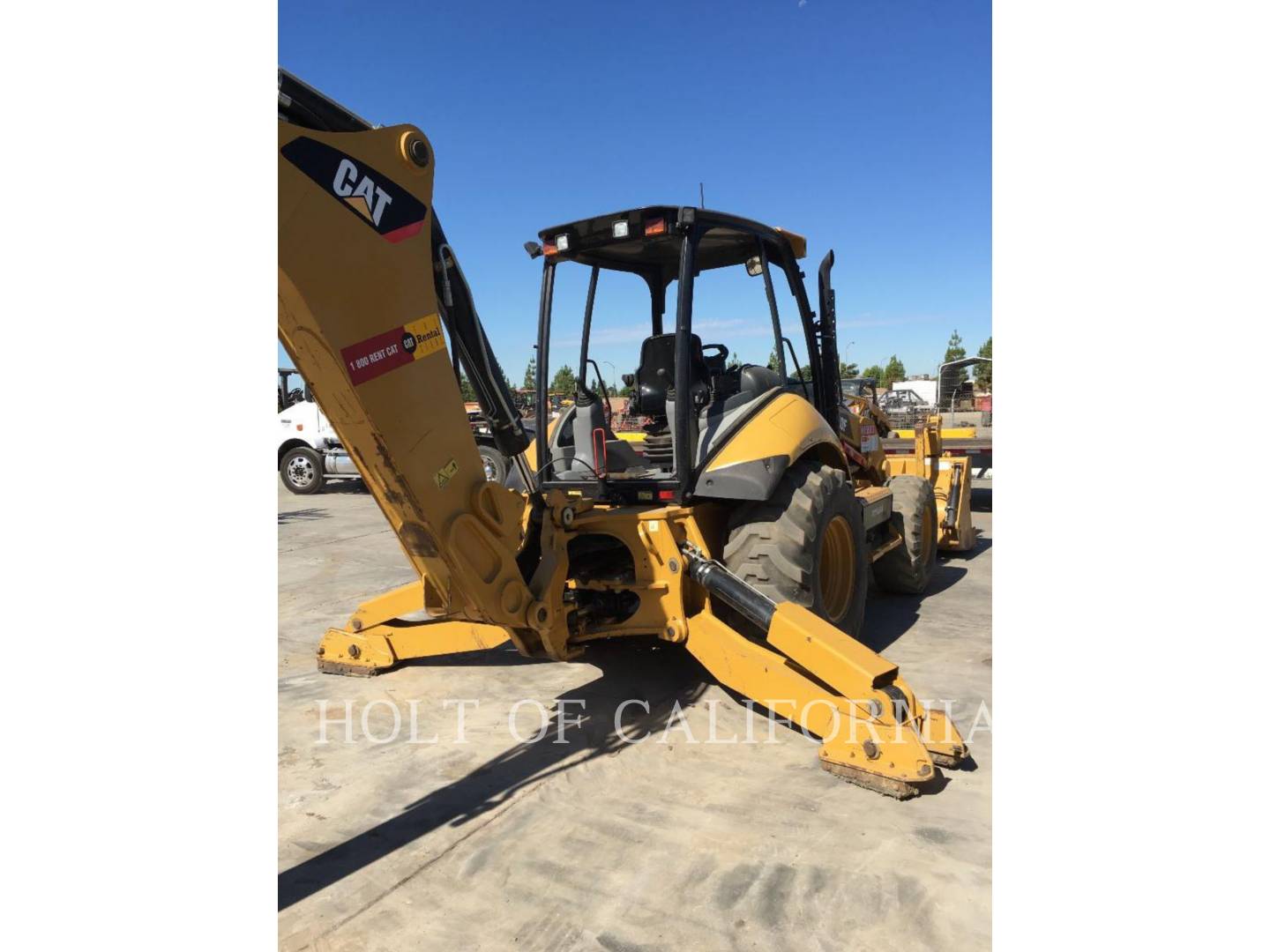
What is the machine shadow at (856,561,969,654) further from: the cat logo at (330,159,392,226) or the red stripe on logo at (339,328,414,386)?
the cat logo at (330,159,392,226)

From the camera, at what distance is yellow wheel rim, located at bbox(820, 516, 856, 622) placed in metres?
5.00

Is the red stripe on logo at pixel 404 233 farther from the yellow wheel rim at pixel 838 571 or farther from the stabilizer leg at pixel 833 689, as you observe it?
the yellow wheel rim at pixel 838 571

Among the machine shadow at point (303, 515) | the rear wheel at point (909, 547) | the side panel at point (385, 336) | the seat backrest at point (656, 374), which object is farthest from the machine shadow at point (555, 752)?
the machine shadow at point (303, 515)

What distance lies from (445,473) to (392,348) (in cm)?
59

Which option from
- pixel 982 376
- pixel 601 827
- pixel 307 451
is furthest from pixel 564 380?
pixel 982 376

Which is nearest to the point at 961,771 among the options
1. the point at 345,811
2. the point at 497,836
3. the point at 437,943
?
the point at 497,836

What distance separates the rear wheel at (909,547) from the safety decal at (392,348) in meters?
4.47

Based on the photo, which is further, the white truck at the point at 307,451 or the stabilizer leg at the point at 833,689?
the white truck at the point at 307,451

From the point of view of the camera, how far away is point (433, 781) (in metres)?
3.45

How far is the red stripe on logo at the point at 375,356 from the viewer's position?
2.82 metres

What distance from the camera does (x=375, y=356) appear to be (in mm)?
2902

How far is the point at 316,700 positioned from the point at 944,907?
10.9ft

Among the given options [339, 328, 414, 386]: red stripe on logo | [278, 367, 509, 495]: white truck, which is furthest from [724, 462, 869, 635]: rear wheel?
[278, 367, 509, 495]: white truck

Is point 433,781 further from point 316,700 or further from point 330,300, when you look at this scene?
point 330,300
